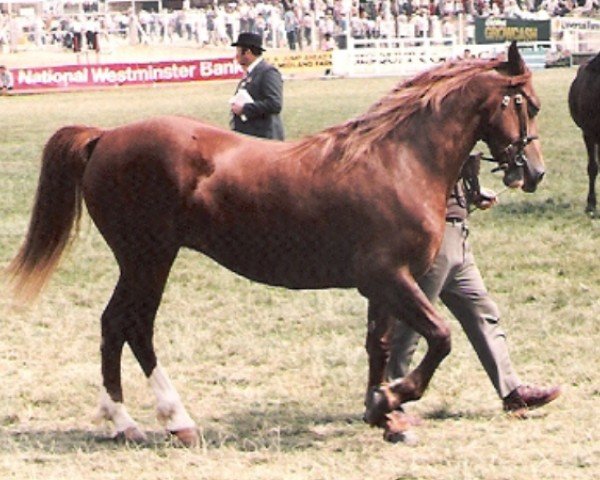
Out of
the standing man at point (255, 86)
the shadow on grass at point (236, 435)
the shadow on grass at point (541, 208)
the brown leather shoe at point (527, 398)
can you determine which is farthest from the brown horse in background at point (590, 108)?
the shadow on grass at point (236, 435)

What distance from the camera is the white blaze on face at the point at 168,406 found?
288 inches

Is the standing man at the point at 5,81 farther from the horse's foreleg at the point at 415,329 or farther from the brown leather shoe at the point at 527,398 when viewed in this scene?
the horse's foreleg at the point at 415,329

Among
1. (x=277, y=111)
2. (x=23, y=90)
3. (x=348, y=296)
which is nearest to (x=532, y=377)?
(x=348, y=296)

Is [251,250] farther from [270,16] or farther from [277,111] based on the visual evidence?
[270,16]

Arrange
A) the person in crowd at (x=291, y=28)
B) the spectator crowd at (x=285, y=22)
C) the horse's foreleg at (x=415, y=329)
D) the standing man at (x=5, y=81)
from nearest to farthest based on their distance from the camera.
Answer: the horse's foreleg at (x=415, y=329) < the standing man at (x=5, y=81) < the spectator crowd at (x=285, y=22) < the person in crowd at (x=291, y=28)

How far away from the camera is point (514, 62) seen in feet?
23.8

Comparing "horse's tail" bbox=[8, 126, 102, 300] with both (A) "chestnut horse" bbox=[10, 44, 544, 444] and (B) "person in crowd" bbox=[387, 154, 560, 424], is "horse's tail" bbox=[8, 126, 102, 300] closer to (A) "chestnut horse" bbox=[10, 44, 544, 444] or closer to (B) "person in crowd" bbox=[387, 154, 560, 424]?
(A) "chestnut horse" bbox=[10, 44, 544, 444]

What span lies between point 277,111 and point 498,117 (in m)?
4.53

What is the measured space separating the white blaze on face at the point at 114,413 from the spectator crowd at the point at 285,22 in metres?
44.7

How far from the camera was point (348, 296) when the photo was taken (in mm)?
11297

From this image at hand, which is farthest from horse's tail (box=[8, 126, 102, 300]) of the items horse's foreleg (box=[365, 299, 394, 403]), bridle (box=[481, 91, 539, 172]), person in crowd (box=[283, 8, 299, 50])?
person in crowd (box=[283, 8, 299, 50])

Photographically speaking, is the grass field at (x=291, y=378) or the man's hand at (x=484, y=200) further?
the man's hand at (x=484, y=200)

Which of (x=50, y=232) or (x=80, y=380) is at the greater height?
(x=50, y=232)

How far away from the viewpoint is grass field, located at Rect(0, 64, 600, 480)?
6.86 meters
